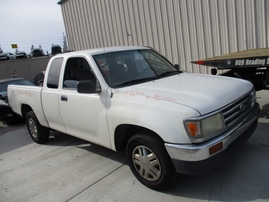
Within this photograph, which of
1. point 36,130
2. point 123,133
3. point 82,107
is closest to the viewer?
point 123,133

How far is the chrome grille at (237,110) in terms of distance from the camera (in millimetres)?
2801

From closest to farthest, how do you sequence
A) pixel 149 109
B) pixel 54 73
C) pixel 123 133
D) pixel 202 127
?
pixel 202 127 → pixel 149 109 → pixel 123 133 → pixel 54 73

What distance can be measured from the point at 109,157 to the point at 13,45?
2621 cm

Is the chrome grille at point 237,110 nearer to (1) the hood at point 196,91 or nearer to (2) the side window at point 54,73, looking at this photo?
(1) the hood at point 196,91

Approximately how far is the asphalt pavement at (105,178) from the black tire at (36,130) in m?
0.30

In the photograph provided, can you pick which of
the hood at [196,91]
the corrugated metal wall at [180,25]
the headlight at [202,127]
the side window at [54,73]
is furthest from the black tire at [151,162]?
the corrugated metal wall at [180,25]

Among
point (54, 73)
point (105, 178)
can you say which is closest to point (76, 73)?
point (54, 73)

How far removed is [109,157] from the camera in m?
4.28

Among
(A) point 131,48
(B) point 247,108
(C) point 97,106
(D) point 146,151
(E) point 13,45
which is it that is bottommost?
(D) point 146,151

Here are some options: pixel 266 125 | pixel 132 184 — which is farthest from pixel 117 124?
pixel 266 125

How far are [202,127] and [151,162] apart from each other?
79cm

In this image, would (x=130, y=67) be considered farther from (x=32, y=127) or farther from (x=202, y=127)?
(x=32, y=127)

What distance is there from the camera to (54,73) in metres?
4.48

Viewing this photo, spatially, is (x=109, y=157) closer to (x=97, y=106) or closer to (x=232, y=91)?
(x=97, y=106)
